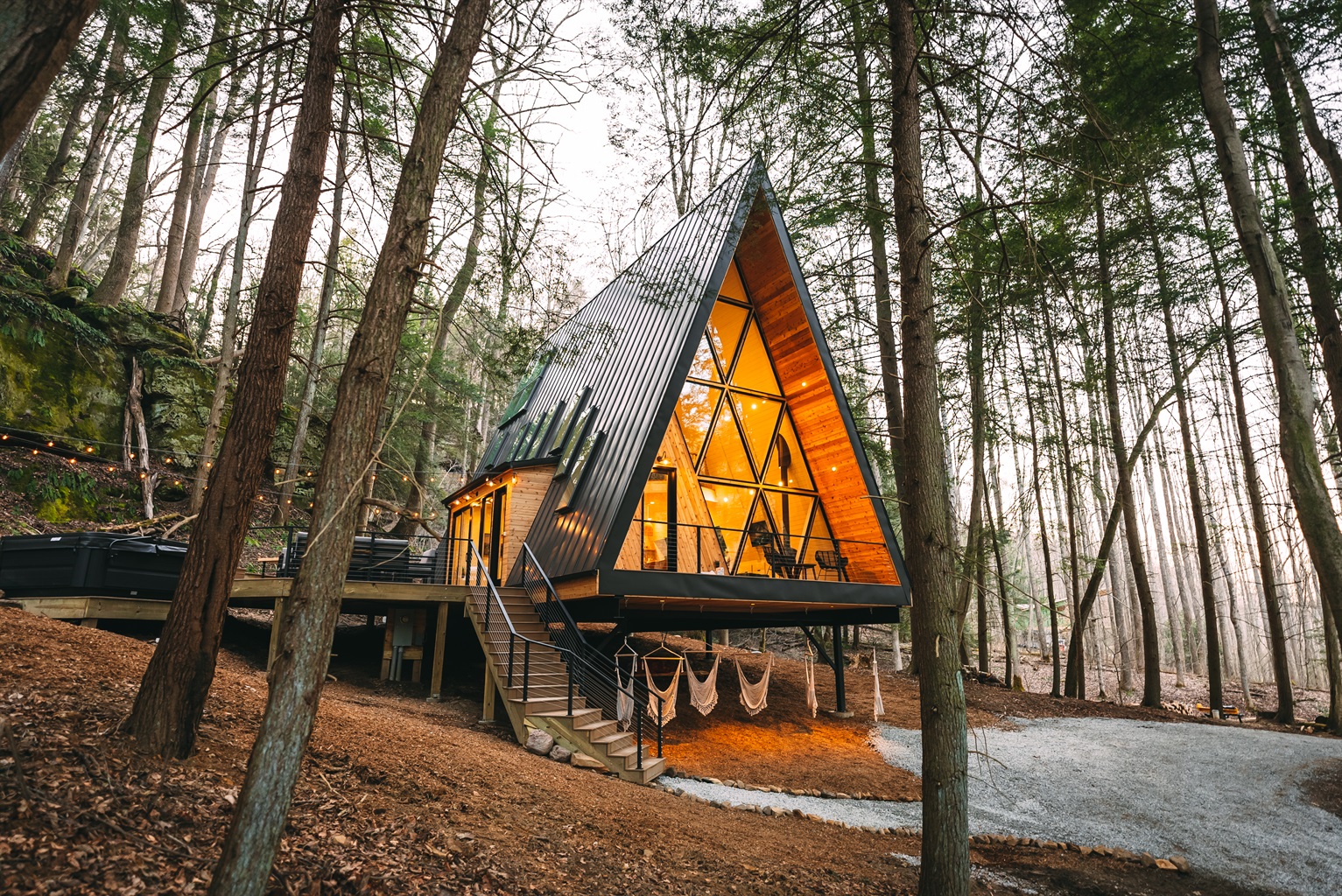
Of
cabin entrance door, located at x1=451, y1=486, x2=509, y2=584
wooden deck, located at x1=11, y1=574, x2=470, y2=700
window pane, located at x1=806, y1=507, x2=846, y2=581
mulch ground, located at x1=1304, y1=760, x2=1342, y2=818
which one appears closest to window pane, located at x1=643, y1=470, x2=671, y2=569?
window pane, located at x1=806, y1=507, x2=846, y2=581

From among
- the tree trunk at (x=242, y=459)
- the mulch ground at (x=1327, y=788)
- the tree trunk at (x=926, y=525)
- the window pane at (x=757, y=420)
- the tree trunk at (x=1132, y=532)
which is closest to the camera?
the tree trunk at (x=242, y=459)

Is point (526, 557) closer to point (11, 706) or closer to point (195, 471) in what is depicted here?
point (11, 706)

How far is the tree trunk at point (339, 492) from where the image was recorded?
95.5 inches

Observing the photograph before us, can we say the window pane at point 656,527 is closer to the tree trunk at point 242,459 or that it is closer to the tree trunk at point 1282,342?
the tree trunk at point 242,459

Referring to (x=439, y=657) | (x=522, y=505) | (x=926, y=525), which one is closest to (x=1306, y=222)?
(x=926, y=525)

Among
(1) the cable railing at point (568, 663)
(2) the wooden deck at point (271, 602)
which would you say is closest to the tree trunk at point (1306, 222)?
(1) the cable railing at point (568, 663)

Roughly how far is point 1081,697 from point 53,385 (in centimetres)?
2265

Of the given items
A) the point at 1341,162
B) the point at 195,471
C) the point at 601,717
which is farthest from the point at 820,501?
the point at 195,471

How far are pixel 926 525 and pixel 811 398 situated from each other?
672 cm

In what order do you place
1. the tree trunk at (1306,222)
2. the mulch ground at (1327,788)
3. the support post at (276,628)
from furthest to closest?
the support post at (276,628) < the mulch ground at (1327,788) < the tree trunk at (1306,222)

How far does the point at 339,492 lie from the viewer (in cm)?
281

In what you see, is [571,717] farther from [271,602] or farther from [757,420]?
[271,602]

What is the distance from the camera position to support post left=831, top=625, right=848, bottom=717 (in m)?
10.8

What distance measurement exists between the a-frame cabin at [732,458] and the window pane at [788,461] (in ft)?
0.08
